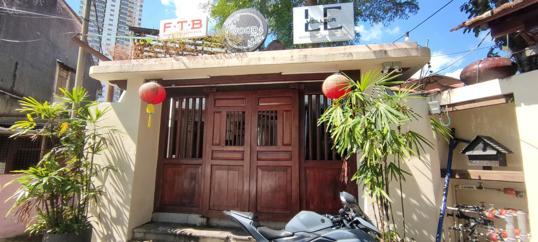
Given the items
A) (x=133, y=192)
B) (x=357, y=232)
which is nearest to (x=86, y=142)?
(x=133, y=192)

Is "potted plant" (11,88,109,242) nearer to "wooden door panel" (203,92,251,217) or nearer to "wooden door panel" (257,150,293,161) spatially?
"wooden door panel" (203,92,251,217)

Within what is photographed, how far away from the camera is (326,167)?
4.79 meters

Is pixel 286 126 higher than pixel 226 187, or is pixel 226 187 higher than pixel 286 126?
pixel 286 126

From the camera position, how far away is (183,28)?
203 inches

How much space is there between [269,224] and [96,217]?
9.37 feet

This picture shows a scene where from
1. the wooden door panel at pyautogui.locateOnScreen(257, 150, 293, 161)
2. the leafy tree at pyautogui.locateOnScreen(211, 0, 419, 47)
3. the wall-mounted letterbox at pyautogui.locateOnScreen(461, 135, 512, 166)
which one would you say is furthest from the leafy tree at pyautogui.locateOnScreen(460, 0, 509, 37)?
the wooden door panel at pyautogui.locateOnScreen(257, 150, 293, 161)

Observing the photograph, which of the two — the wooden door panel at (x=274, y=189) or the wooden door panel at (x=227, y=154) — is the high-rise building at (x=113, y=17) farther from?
the wooden door panel at (x=274, y=189)

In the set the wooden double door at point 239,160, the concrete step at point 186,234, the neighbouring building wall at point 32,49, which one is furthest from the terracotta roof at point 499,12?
the neighbouring building wall at point 32,49

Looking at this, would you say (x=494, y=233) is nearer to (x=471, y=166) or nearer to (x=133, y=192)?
(x=471, y=166)

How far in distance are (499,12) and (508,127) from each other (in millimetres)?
1463

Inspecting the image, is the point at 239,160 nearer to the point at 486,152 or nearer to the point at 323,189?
the point at 323,189

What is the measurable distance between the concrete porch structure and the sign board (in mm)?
641

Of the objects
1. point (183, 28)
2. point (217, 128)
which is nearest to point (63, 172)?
point (217, 128)

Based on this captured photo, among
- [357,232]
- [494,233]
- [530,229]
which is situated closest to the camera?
[357,232]
